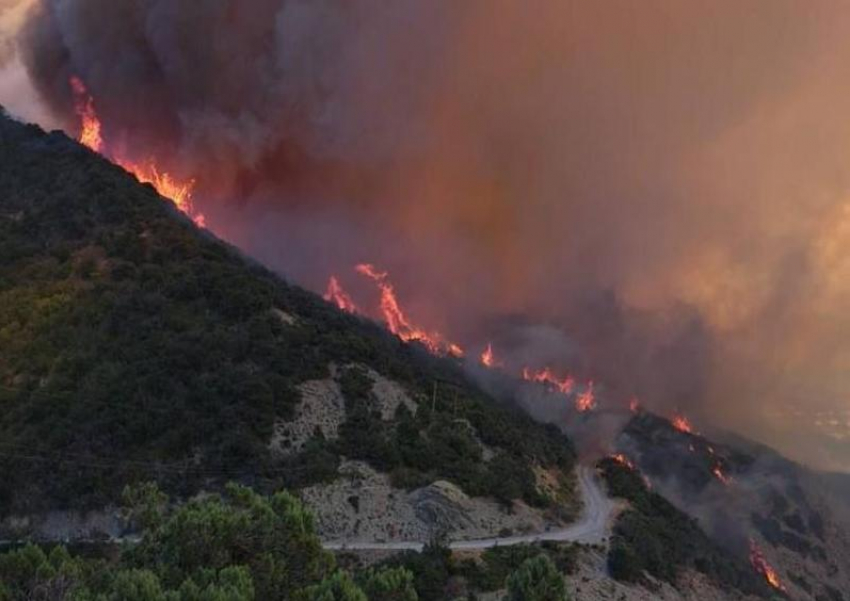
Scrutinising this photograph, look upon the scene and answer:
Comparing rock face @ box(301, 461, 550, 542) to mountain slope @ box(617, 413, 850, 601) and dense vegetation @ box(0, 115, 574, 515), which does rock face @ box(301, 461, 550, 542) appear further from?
mountain slope @ box(617, 413, 850, 601)

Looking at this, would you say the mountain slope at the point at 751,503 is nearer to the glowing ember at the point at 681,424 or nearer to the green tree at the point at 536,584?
the glowing ember at the point at 681,424

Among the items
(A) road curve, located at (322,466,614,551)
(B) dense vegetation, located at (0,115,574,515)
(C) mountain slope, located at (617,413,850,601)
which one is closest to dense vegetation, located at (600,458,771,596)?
(A) road curve, located at (322,466,614,551)

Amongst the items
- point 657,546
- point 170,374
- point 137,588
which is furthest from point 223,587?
point 657,546

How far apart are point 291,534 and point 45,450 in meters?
41.6

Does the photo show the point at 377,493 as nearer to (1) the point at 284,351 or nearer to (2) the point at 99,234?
(1) the point at 284,351

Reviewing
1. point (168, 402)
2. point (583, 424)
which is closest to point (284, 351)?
point (168, 402)

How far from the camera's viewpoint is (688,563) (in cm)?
8812

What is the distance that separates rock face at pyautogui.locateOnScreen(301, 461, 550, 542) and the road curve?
3.28 ft

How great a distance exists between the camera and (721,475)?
15812cm

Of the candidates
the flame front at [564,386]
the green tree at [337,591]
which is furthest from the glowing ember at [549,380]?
the green tree at [337,591]

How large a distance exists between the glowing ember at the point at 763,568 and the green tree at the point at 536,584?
299 ft

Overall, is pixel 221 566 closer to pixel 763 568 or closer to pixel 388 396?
pixel 388 396

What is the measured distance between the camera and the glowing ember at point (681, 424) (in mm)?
172500

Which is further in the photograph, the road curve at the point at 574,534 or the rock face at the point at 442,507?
the rock face at the point at 442,507
